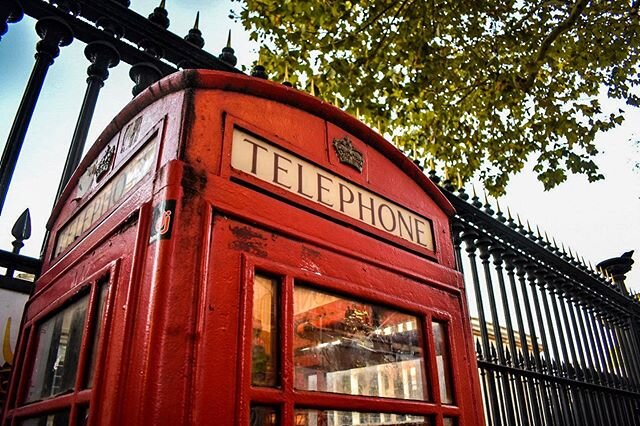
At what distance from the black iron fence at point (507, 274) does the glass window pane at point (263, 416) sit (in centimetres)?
139

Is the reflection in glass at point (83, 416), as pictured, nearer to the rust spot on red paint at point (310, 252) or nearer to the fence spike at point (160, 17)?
the rust spot on red paint at point (310, 252)

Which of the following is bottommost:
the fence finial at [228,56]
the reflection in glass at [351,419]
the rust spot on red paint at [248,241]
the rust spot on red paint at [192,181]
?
the reflection in glass at [351,419]

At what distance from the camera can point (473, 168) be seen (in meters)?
5.58

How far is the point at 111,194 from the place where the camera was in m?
1.41

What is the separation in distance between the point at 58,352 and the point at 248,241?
82cm

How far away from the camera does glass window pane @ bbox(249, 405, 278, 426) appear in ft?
3.29

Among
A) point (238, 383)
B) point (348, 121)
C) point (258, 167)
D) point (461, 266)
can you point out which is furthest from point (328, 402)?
point (461, 266)

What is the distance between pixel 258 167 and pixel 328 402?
663 mm

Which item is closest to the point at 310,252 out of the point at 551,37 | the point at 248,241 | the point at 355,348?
the point at 248,241

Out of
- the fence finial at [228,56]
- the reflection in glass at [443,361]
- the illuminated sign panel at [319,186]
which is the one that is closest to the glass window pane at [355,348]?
the reflection in glass at [443,361]

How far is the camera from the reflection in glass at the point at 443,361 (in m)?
1.58

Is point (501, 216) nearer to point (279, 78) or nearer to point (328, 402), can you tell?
point (279, 78)

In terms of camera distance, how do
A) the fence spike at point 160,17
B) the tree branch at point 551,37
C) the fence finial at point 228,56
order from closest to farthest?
the fence spike at point 160,17
the fence finial at point 228,56
the tree branch at point 551,37

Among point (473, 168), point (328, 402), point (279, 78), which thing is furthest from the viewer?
point (473, 168)
